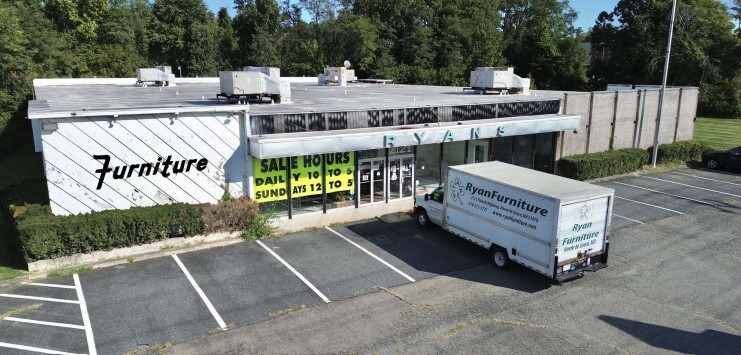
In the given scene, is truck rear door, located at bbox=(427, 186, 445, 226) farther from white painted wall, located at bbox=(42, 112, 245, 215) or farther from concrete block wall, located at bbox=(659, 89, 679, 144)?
concrete block wall, located at bbox=(659, 89, 679, 144)

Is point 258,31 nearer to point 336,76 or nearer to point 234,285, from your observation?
point 336,76

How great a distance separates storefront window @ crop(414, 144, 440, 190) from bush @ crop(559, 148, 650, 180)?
7999mm

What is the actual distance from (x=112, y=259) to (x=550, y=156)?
2118 cm

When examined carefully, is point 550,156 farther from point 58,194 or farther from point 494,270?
point 58,194

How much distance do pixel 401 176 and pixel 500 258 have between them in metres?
7.20

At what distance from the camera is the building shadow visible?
10984 mm

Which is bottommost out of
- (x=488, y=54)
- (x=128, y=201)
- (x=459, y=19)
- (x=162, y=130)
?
(x=128, y=201)

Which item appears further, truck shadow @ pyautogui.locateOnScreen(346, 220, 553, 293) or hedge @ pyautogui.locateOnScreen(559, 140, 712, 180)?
hedge @ pyautogui.locateOnScreen(559, 140, 712, 180)

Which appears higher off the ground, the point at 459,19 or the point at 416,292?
the point at 459,19

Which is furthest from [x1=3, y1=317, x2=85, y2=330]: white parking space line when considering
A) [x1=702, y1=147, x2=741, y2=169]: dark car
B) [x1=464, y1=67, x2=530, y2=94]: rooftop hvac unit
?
[x1=702, y1=147, x2=741, y2=169]: dark car

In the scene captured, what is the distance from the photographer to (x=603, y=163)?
88.3ft

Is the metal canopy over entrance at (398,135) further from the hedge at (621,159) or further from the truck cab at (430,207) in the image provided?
the truck cab at (430,207)

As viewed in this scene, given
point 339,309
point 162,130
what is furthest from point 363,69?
point 339,309

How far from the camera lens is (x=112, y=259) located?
1560cm
